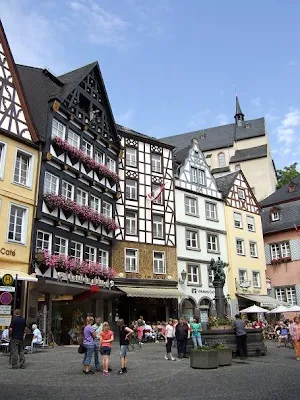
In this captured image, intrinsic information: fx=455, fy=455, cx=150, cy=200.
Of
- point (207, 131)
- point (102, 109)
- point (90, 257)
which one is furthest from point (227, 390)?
point (207, 131)

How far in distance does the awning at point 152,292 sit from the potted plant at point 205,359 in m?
13.3

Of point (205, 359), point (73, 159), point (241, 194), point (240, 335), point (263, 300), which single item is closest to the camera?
point (205, 359)

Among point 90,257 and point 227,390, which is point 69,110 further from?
point 227,390

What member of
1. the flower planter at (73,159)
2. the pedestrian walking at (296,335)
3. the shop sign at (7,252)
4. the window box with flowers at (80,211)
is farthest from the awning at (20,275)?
the pedestrian walking at (296,335)

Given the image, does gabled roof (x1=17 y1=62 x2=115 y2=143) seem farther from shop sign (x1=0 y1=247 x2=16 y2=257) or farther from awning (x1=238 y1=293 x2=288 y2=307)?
awning (x1=238 y1=293 x2=288 y2=307)

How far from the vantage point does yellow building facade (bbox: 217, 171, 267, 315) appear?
35.2m

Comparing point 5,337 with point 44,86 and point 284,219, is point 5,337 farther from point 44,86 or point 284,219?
point 284,219

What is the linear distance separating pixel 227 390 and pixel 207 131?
68.3 meters

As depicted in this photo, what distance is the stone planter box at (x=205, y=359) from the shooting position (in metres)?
13.6

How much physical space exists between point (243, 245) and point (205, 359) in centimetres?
2472

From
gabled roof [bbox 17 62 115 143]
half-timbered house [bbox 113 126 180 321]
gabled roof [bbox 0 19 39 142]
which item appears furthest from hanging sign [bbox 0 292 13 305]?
half-timbered house [bbox 113 126 180 321]

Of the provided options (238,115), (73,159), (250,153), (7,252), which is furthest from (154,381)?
(238,115)

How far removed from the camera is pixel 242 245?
37.6 metres

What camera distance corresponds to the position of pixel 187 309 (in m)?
31.8
